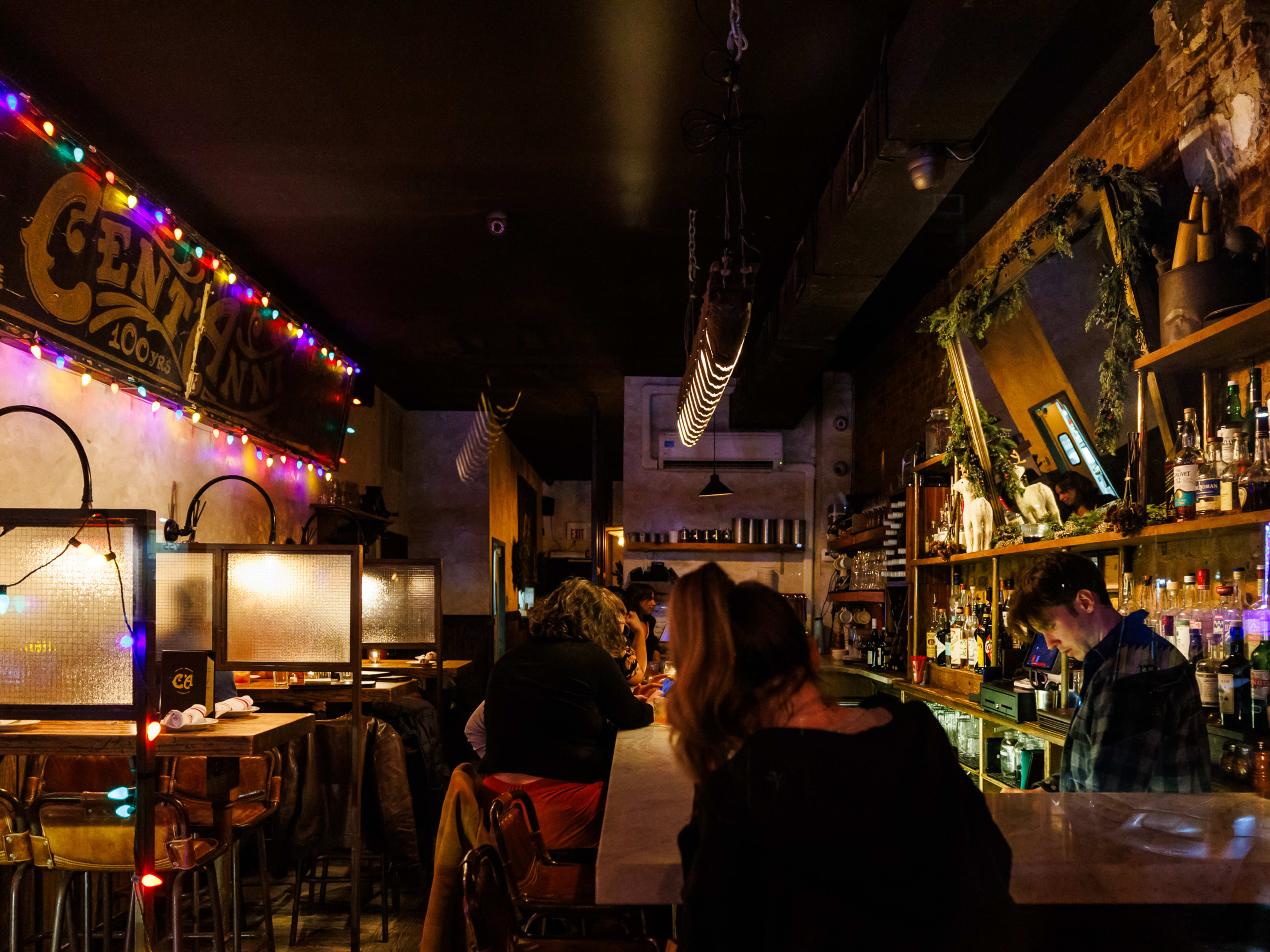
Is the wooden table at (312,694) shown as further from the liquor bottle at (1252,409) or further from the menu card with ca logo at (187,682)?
the liquor bottle at (1252,409)

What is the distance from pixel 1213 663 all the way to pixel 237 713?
3421mm

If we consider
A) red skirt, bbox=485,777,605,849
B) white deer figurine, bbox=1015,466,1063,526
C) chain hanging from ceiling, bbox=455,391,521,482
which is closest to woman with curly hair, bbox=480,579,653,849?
red skirt, bbox=485,777,605,849

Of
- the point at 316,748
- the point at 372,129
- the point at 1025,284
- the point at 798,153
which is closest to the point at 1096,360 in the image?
the point at 1025,284

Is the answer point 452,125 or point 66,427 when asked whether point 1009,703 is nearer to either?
point 452,125

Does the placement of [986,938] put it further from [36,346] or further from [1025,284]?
[36,346]

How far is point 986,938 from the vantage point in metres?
1.29

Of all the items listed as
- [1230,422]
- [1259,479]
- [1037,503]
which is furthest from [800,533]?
[1259,479]

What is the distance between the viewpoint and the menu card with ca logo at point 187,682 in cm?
346

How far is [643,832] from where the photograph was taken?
1783mm

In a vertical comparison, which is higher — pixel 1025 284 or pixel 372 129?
pixel 372 129

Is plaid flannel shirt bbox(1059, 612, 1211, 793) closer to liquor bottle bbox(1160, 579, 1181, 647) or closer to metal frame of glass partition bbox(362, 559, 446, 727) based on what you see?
liquor bottle bbox(1160, 579, 1181, 647)

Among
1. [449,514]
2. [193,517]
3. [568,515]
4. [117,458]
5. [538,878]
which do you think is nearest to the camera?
[538,878]

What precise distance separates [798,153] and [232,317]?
3.34m

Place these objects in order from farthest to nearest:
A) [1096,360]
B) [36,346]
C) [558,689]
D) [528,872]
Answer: [36,346]
[1096,360]
[558,689]
[528,872]
